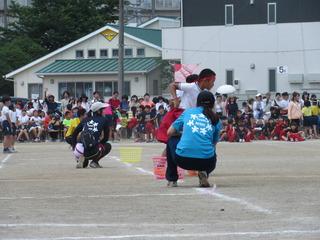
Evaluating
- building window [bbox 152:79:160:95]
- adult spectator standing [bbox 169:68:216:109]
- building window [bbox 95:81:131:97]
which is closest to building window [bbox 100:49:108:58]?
building window [bbox 95:81:131:97]

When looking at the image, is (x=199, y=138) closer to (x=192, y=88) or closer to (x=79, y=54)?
(x=192, y=88)

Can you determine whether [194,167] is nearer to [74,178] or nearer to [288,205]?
[288,205]

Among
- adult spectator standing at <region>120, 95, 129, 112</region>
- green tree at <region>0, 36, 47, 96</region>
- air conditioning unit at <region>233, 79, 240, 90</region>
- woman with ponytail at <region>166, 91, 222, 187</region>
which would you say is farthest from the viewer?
green tree at <region>0, 36, 47, 96</region>

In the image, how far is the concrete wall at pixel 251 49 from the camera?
49.4 metres

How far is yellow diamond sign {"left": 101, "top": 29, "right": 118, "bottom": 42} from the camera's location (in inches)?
2261

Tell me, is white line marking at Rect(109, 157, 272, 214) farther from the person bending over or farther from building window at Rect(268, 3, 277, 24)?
building window at Rect(268, 3, 277, 24)

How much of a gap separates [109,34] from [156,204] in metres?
48.0

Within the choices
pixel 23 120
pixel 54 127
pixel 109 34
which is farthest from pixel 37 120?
pixel 109 34

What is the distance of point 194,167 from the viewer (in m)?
11.7

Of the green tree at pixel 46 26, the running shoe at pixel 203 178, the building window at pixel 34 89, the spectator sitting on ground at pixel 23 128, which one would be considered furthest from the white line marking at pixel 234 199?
the green tree at pixel 46 26

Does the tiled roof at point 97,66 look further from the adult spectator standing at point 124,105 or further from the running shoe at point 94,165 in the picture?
the running shoe at point 94,165

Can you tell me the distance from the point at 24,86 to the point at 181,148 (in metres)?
51.1

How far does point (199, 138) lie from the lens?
1157cm

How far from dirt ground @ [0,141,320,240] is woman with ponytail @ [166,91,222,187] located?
0.37 m
